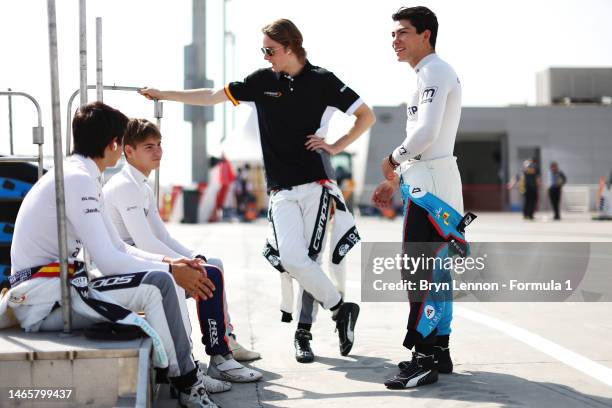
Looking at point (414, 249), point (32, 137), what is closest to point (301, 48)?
point (414, 249)

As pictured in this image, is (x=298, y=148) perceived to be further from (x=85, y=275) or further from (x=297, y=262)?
(x=85, y=275)

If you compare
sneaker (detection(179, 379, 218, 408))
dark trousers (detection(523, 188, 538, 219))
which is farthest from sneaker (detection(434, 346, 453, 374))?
dark trousers (detection(523, 188, 538, 219))

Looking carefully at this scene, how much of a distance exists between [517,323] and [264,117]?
96.3 inches

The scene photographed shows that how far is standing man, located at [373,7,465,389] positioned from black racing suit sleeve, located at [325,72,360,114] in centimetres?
58

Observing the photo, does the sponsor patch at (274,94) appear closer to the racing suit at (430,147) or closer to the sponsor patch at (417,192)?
the racing suit at (430,147)

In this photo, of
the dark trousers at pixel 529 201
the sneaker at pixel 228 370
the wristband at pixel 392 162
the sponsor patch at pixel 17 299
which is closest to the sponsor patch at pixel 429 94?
the wristband at pixel 392 162

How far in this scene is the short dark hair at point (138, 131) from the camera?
172 inches

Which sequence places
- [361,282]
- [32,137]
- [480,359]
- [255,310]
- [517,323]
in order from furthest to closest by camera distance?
[361,282] < [255,310] < [517,323] < [32,137] < [480,359]

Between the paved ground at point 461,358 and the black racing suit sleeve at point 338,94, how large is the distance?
154cm

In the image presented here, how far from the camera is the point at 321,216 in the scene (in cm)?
468

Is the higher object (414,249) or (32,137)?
(32,137)

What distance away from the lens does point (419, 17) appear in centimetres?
409

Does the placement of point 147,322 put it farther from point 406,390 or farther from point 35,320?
point 406,390

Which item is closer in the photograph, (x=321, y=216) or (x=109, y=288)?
(x=109, y=288)
